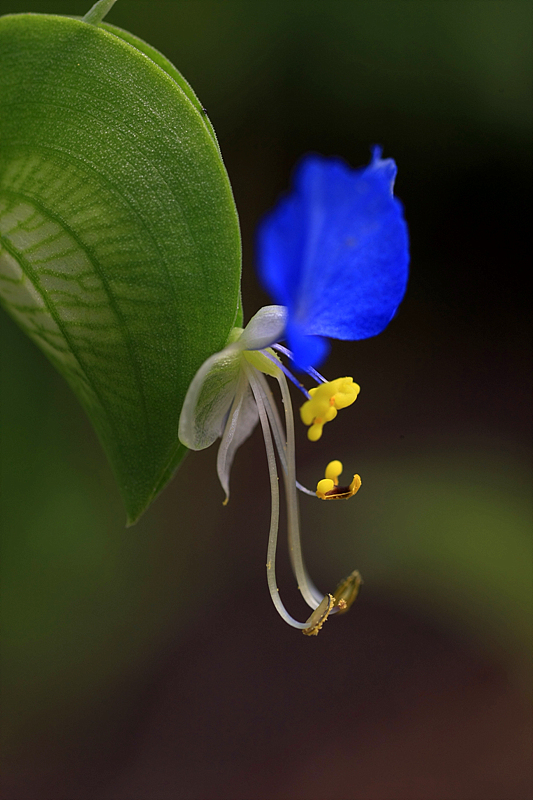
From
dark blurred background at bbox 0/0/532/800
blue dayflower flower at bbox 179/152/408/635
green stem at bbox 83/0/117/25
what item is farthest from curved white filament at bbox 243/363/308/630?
dark blurred background at bbox 0/0/532/800

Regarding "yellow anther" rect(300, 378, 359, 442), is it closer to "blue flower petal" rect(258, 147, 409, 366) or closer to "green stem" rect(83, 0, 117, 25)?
"blue flower petal" rect(258, 147, 409, 366)

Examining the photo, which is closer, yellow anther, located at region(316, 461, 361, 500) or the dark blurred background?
yellow anther, located at region(316, 461, 361, 500)

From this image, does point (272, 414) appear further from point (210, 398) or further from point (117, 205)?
point (117, 205)

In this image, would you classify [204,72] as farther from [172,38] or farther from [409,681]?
[409,681]

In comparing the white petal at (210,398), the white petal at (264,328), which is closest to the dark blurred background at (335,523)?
the white petal at (210,398)

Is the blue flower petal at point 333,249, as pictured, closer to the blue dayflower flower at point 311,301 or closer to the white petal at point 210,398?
the blue dayflower flower at point 311,301

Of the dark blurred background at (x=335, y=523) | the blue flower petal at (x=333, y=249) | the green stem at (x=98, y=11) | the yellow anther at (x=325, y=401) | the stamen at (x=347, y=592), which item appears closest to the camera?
the blue flower petal at (x=333, y=249)

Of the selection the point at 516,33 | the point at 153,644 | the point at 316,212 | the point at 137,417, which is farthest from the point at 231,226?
the point at 516,33
